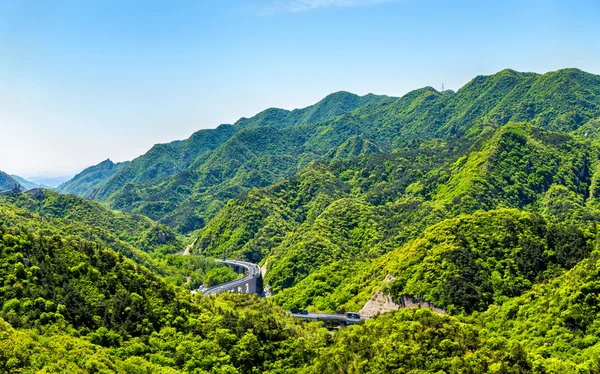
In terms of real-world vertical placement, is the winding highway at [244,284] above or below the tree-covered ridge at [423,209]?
below

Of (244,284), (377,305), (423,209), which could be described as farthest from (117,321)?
(423,209)

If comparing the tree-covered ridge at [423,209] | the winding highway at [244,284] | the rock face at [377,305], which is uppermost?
the tree-covered ridge at [423,209]

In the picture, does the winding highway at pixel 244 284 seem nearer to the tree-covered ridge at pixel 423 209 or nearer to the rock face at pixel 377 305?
the tree-covered ridge at pixel 423 209

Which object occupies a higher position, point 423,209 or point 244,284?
point 423,209

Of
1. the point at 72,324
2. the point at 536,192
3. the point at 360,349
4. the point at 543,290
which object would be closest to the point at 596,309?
the point at 543,290

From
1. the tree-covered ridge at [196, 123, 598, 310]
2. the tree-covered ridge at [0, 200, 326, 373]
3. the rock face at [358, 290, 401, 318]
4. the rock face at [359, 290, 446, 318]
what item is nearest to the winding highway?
the tree-covered ridge at [196, 123, 598, 310]

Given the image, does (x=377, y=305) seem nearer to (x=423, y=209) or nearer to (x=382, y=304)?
(x=382, y=304)

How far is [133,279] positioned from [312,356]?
86.3 feet

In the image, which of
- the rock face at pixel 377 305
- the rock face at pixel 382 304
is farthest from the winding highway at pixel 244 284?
the rock face at pixel 382 304

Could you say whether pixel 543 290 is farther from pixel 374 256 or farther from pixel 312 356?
pixel 374 256

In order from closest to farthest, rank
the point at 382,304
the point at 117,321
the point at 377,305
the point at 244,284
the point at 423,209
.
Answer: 1. the point at 117,321
2. the point at 382,304
3. the point at 377,305
4. the point at 244,284
5. the point at 423,209

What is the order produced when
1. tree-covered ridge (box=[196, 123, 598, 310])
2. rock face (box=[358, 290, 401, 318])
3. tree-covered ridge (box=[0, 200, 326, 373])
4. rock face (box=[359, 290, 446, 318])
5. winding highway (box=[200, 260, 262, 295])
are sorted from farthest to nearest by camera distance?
tree-covered ridge (box=[196, 123, 598, 310]), winding highway (box=[200, 260, 262, 295]), rock face (box=[358, 290, 401, 318]), rock face (box=[359, 290, 446, 318]), tree-covered ridge (box=[0, 200, 326, 373])

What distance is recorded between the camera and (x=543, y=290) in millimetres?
78312

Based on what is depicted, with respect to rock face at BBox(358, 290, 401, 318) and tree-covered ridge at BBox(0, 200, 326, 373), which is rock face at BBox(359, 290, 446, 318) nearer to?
rock face at BBox(358, 290, 401, 318)
